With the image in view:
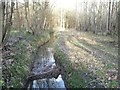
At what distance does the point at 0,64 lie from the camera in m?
11.3

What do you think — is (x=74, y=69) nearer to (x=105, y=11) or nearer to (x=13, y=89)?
(x=13, y=89)

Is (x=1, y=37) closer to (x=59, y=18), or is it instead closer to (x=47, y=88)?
(x=47, y=88)

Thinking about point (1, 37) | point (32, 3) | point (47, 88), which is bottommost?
point (47, 88)

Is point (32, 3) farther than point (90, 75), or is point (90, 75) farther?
point (32, 3)

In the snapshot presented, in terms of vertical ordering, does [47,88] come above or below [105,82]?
below

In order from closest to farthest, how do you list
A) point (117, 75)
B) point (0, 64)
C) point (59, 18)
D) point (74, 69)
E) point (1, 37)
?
point (117, 75) < point (0, 64) < point (74, 69) < point (1, 37) < point (59, 18)

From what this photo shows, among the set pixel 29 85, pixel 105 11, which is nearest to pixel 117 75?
pixel 29 85

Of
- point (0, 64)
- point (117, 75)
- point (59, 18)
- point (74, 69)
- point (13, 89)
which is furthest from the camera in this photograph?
point (59, 18)

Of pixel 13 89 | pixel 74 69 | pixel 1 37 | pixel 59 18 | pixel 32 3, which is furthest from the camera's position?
pixel 59 18

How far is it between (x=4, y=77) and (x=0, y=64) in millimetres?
1544

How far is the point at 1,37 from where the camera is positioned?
1495cm

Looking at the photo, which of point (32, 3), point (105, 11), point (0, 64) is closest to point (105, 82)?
point (0, 64)

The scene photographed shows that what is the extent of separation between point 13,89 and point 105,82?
3.60 meters

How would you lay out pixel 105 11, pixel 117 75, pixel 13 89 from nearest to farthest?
1. pixel 13 89
2. pixel 117 75
3. pixel 105 11
